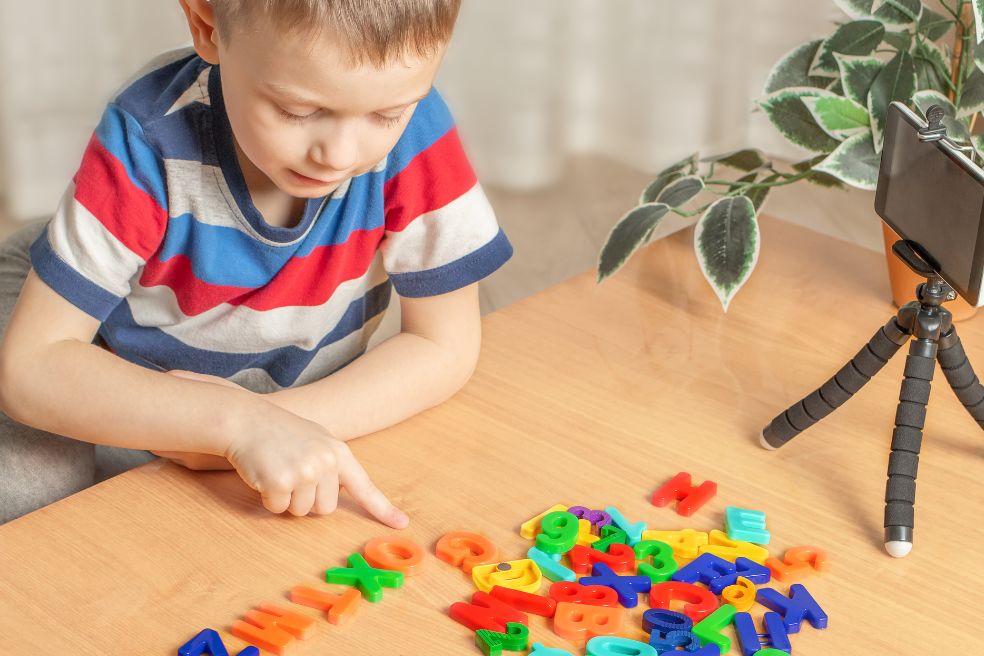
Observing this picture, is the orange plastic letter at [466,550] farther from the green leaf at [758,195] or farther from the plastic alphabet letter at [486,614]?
the green leaf at [758,195]

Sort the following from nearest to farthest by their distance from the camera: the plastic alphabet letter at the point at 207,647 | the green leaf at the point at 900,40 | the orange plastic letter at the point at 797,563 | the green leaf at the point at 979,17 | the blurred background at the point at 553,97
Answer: the plastic alphabet letter at the point at 207,647 → the orange plastic letter at the point at 797,563 → the green leaf at the point at 979,17 → the green leaf at the point at 900,40 → the blurred background at the point at 553,97

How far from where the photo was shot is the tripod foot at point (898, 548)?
2.70 ft

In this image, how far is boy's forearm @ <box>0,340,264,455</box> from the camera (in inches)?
33.8

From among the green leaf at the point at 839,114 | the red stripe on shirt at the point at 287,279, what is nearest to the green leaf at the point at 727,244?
the green leaf at the point at 839,114

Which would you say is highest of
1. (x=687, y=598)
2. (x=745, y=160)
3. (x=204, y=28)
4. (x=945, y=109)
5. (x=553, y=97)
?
(x=204, y=28)

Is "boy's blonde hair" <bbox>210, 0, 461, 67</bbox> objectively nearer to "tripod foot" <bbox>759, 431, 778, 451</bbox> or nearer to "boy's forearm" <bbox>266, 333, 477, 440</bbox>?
"boy's forearm" <bbox>266, 333, 477, 440</bbox>

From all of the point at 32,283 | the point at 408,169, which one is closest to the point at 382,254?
the point at 408,169

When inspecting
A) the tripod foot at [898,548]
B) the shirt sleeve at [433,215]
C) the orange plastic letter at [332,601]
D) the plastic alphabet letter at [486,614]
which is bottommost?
the tripod foot at [898,548]

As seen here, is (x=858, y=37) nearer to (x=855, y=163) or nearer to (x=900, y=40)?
(x=900, y=40)

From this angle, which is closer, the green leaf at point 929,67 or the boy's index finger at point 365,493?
the boy's index finger at point 365,493

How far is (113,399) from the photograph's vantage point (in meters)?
0.88

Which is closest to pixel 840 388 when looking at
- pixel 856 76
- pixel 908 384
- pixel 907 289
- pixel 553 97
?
pixel 908 384

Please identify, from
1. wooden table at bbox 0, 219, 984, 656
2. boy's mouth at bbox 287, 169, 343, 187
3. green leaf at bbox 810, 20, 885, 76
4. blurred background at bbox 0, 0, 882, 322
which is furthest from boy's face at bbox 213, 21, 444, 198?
blurred background at bbox 0, 0, 882, 322

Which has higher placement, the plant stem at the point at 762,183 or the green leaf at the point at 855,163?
the green leaf at the point at 855,163
